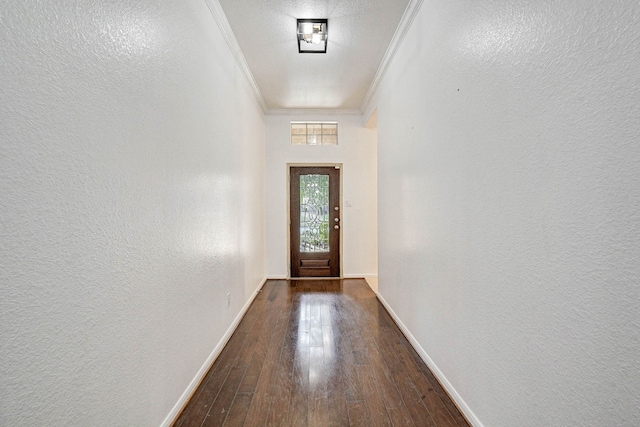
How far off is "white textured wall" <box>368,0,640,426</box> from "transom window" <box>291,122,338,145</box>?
297 cm

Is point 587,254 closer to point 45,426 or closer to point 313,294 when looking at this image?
point 45,426

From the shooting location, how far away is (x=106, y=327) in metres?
1.11

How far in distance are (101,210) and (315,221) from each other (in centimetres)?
404

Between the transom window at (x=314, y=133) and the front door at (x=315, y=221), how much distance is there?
1.44 ft

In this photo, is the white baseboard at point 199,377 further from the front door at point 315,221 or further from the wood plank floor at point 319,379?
the front door at point 315,221

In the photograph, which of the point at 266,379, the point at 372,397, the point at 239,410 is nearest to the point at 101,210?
the point at 239,410

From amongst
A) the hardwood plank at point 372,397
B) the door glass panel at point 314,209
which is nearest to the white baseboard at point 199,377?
the hardwood plank at point 372,397

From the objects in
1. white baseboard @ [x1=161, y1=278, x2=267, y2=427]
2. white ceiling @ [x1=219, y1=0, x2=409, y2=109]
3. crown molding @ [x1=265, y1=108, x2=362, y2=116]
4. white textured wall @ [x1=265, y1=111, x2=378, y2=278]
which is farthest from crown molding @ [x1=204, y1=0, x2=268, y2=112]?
white baseboard @ [x1=161, y1=278, x2=267, y2=427]

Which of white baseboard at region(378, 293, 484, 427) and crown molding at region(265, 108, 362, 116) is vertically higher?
crown molding at region(265, 108, 362, 116)

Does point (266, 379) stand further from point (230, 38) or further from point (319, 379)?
point (230, 38)

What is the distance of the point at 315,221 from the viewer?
200 inches

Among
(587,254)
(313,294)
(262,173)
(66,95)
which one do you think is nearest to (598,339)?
(587,254)

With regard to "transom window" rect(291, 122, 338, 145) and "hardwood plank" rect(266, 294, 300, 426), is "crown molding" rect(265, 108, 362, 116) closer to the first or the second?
"transom window" rect(291, 122, 338, 145)

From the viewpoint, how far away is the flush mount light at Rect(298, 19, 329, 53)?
2.61 m
